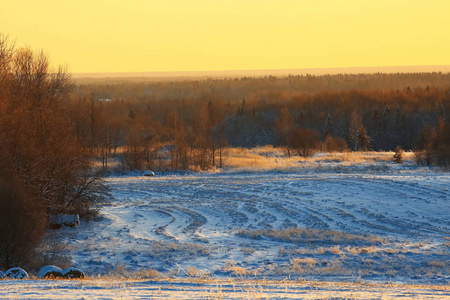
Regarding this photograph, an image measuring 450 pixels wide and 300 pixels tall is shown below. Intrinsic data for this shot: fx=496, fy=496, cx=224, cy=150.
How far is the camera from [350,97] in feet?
407

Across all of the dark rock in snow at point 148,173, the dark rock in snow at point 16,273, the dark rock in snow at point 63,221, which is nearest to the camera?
the dark rock in snow at point 16,273

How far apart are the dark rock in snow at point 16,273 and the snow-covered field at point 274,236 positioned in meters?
1.79

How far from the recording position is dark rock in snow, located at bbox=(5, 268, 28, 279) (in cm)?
1050

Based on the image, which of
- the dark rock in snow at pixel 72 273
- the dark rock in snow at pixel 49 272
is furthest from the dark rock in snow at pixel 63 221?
the dark rock in snow at pixel 72 273

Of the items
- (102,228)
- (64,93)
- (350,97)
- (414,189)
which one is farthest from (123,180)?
(350,97)

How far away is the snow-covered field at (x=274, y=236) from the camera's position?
1126 cm

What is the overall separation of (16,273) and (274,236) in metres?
7.96

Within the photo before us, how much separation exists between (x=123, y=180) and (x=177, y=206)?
1132 cm

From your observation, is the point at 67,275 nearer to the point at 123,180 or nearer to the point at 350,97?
the point at 123,180

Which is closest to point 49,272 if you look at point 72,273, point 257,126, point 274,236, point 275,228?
point 72,273

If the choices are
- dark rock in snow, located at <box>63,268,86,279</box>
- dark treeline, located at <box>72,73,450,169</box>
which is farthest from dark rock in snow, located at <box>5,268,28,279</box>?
dark treeline, located at <box>72,73,450,169</box>

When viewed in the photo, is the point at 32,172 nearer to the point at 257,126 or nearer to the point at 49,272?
the point at 49,272

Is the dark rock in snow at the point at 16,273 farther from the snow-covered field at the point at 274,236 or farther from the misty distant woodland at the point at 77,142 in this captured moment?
the snow-covered field at the point at 274,236

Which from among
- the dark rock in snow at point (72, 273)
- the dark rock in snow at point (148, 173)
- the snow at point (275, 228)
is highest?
the dark rock in snow at point (72, 273)
